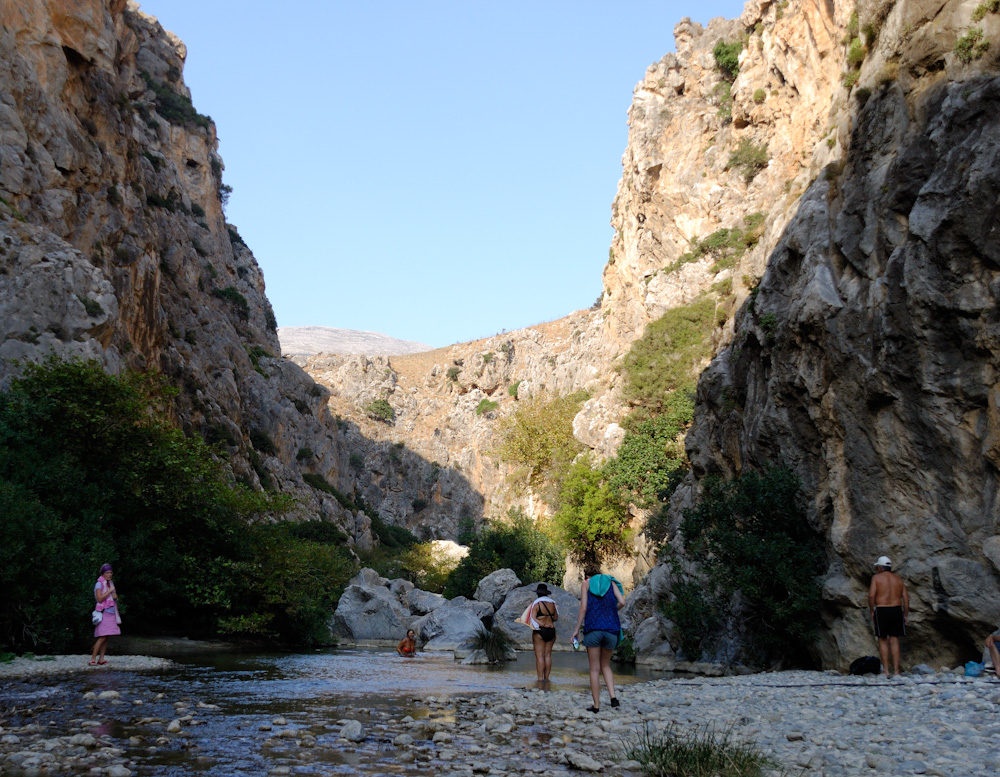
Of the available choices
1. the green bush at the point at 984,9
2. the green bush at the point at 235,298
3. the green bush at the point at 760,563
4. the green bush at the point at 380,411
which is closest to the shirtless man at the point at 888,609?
the green bush at the point at 760,563

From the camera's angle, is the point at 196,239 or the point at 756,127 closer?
the point at 756,127

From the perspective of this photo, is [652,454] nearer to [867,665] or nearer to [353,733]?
[867,665]

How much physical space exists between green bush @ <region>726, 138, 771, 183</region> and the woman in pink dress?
39.1 metres

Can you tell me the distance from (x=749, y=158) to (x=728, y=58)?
9.29 meters

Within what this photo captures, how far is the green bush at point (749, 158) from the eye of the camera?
4313 centimetres

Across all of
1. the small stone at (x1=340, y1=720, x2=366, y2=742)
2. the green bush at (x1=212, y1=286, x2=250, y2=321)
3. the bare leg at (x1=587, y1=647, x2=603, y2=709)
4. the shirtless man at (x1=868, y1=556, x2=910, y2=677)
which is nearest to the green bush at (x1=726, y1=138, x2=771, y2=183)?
the shirtless man at (x1=868, y1=556, x2=910, y2=677)

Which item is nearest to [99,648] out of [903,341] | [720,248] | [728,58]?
[903,341]

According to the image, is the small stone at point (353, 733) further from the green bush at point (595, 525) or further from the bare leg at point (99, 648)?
the green bush at point (595, 525)

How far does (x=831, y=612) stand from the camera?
1492 centimetres

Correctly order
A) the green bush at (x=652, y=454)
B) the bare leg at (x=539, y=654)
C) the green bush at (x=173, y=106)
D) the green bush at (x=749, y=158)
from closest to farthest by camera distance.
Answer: the bare leg at (x=539, y=654)
the green bush at (x=652, y=454)
the green bush at (x=749, y=158)
the green bush at (x=173, y=106)

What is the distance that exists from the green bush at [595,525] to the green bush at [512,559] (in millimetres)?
2064

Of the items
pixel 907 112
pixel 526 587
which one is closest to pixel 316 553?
pixel 526 587

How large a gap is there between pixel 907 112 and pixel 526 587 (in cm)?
2606

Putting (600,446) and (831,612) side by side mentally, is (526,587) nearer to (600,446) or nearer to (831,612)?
(600,446)
